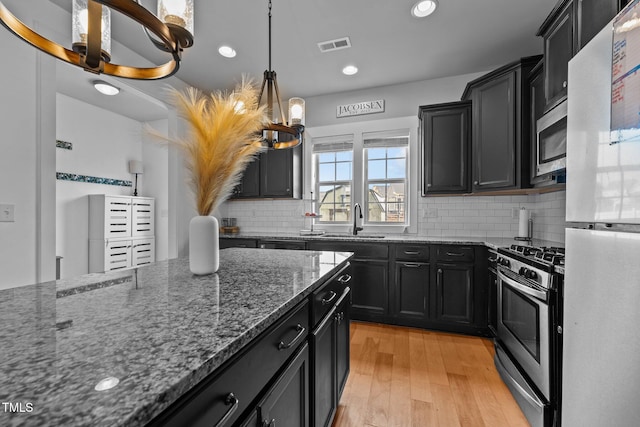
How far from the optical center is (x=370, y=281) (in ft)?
10.3

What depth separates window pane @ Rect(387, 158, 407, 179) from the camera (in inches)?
148

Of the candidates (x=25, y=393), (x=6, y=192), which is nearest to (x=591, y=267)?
(x=25, y=393)

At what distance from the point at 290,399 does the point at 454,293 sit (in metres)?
2.37

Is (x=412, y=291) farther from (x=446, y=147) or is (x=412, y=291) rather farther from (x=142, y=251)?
(x=142, y=251)

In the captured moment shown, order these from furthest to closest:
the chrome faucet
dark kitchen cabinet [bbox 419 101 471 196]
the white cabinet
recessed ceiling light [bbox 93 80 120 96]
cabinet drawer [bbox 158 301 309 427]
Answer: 1. the white cabinet
2. the chrome faucet
3. recessed ceiling light [bbox 93 80 120 96]
4. dark kitchen cabinet [bbox 419 101 471 196]
5. cabinet drawer [bbox 158 301 309 427]

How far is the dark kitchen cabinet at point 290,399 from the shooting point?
79 centimetres

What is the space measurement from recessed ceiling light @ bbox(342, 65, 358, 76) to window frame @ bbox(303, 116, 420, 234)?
2.24 feet

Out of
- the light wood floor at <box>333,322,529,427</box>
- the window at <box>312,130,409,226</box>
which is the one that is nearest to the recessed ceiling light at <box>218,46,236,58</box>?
the window at <box>312,130,409,226</box>

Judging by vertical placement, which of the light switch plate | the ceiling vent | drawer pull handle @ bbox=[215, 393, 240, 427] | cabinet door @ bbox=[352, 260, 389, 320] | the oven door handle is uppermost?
the ceiling vent

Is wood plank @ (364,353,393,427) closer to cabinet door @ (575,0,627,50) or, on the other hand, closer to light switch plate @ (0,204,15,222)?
cabinet door @ (575,0,627,50)

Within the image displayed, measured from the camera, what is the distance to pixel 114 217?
425 centimetres

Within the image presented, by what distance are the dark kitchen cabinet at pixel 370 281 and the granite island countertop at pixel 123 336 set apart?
1.96 metres

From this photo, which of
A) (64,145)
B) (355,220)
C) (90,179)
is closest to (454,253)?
(355,220)

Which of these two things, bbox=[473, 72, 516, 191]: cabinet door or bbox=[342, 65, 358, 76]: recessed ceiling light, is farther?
bbox=[342, 65, 358, 76]: recessed ceiling light
